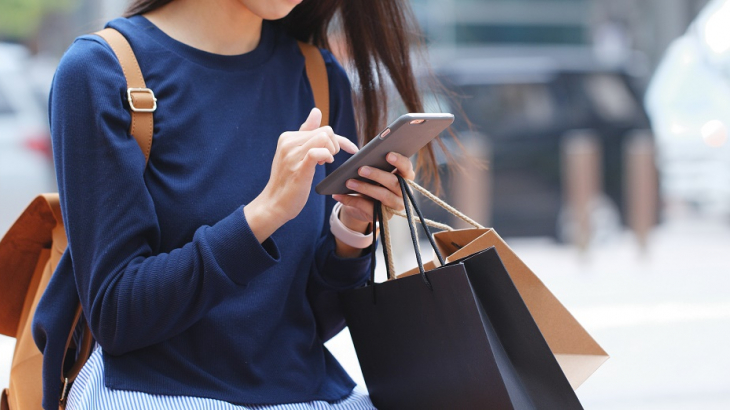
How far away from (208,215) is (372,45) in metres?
0.57

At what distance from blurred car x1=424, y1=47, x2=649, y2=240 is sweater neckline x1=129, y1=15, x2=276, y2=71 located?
7.63m

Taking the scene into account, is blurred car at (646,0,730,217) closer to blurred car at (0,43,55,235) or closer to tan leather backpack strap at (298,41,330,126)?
blurred car at (0,43,55,235)

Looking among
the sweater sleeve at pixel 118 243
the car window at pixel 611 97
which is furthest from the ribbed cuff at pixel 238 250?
the car window at pixel 611 97

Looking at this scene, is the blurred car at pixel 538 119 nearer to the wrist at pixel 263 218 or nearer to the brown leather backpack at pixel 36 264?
the brown leather backpack at pixel 36 264

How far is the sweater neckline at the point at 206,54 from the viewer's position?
1.52 metres

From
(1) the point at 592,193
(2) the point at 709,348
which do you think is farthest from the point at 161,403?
(1) the point at 592,193

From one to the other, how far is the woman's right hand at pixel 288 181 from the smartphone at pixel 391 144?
2.4 inches

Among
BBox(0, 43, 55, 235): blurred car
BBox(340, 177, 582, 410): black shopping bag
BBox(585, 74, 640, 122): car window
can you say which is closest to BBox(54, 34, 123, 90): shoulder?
BBox(340, 177, 582, 410): black shopping bag

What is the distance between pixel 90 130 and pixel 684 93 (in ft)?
25.6

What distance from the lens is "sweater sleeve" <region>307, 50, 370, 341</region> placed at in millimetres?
1611

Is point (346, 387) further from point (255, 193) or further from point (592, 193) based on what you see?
point (592, 193)

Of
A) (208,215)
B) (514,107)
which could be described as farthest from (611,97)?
(208,215)

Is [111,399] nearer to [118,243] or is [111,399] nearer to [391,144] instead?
[118,243]

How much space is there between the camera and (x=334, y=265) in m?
1.60
